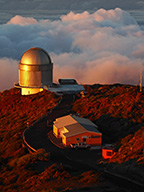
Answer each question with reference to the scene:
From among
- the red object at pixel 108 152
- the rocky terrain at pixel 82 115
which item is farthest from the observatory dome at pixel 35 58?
the red object at pixel 108 152

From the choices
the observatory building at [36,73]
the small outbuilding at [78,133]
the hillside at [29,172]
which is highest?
the observatory building at [36,73]

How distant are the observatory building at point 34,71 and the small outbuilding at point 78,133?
2009 centimetres

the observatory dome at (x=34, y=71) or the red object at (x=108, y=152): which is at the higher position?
the observatory dome at (x=34, y=71)

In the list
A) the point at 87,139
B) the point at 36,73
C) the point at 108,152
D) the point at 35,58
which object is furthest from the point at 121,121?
the point at 35,58

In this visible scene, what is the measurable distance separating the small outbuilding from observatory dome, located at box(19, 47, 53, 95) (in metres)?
20.1

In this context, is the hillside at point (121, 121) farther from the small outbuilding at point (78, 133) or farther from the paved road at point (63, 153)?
the paved road at point (63, 153)

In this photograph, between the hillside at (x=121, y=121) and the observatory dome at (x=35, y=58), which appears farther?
the observatory dome at (x=35, y=58)

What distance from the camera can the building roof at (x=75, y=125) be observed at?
3027 centimetres

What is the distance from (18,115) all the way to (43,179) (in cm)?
2330

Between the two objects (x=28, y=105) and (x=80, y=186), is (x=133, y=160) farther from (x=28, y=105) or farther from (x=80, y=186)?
(x=28, y=105)

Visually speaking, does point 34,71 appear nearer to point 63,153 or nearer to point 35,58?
point 35,58

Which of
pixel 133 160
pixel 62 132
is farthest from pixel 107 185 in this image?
pixel 62 132

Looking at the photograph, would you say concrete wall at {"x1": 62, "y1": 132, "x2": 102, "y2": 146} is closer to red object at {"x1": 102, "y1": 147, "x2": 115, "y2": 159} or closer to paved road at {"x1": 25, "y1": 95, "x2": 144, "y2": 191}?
paved road at {"x1": 25, "y1": 95, "x2": 144, "y2": 191}

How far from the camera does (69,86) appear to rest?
52625 millimetres
